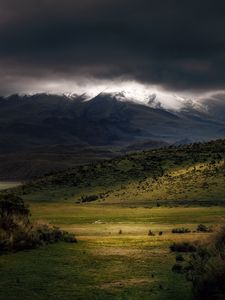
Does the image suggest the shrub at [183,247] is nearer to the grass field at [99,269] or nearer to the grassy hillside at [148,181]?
the grass field at [99,269]

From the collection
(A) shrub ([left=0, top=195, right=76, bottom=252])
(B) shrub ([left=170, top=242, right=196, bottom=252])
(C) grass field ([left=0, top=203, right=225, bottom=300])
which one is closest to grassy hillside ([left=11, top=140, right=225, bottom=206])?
(C) grass field ([left=0, top=203, right=225, bottom=300])

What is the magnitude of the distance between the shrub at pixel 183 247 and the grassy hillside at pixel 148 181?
41.5 meters

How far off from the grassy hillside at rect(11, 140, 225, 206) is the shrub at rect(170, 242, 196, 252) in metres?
41.5

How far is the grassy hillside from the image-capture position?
260ft

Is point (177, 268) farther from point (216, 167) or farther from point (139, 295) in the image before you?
point (216, 167)

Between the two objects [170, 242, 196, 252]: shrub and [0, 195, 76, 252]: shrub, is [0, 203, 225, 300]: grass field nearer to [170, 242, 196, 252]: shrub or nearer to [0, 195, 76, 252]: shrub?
→ [170, 242, 196, 252]: shrub

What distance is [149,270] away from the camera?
79.3ft

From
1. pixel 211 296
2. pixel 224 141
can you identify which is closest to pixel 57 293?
pixel 211 296

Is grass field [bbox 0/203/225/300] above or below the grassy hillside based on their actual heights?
below

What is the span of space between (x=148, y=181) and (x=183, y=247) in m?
61.0

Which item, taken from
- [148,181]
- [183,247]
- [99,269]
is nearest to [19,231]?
[99,269]

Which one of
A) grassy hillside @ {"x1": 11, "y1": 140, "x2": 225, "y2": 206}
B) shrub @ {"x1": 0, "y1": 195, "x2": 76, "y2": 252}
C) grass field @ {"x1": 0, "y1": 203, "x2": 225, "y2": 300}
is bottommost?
grass field @ {"x1": 0, "y1": 203, "x2": 225, "y2": 300}

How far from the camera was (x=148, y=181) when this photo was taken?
90312 mm

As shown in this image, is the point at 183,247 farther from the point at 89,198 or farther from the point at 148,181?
the point at 148,181
